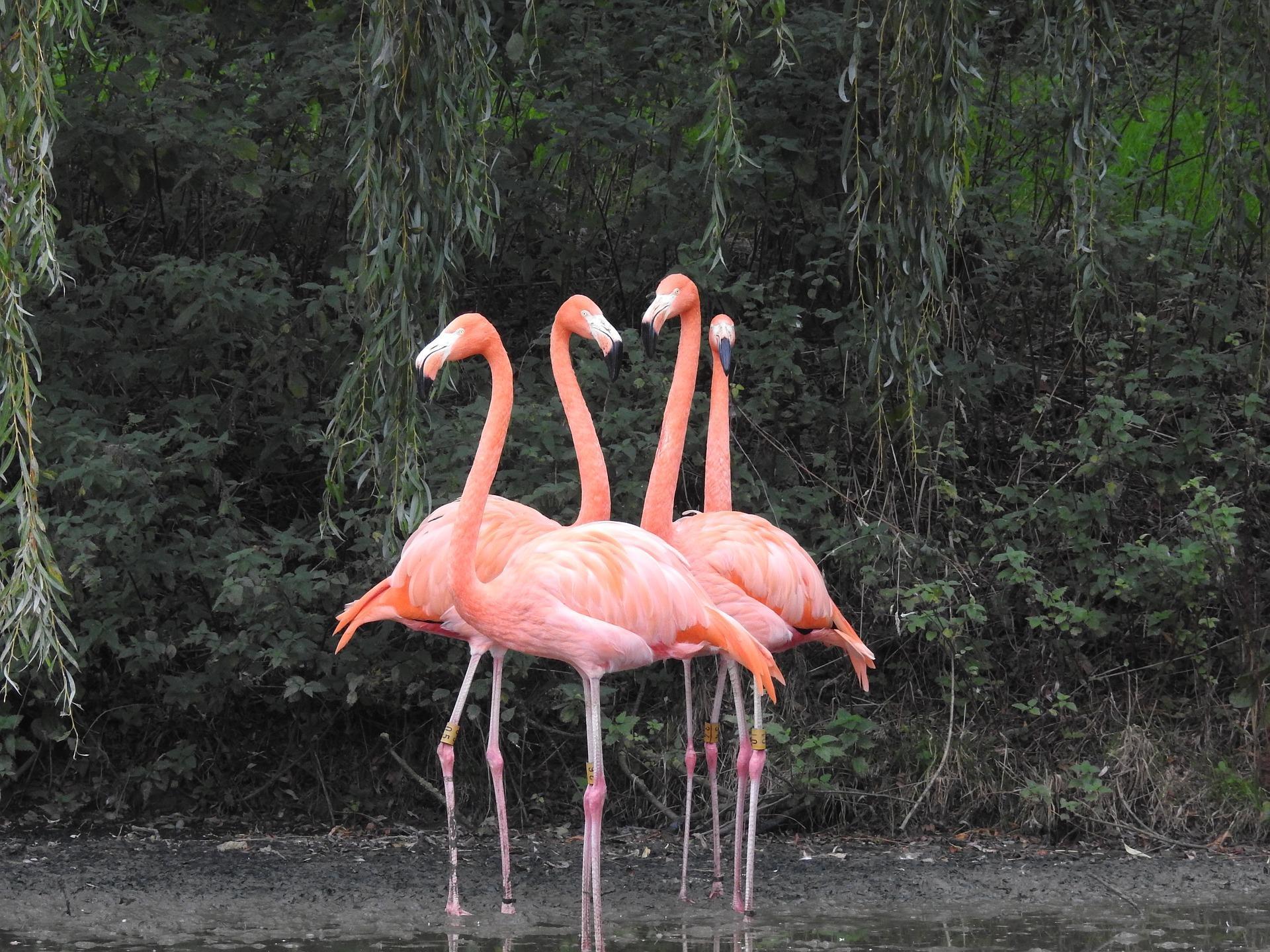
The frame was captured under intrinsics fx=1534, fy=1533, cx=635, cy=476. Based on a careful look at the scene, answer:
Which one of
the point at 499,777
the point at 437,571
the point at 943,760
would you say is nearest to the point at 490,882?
the point at 499,777

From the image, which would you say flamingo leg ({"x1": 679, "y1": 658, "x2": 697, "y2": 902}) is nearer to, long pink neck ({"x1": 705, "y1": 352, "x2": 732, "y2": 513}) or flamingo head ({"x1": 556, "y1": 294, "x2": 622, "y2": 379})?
long pink neck ({"x1": 705, "y1": 352, "x2": 732, "y2": 513})

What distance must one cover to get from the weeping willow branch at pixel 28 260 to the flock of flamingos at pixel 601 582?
1025mm

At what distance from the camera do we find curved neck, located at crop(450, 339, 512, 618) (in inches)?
174

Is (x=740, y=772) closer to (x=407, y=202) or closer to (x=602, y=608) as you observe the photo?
(x=602, y=608)

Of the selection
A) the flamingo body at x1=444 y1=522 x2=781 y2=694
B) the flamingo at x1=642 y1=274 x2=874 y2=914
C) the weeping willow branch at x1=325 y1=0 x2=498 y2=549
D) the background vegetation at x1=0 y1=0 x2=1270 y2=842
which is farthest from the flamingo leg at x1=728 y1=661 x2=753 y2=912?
the weeping willow branch at x1=325 y1=0 x2=498 y2=549

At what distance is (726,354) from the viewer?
528 centimetres

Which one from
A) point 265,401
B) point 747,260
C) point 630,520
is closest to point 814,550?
point 630,520

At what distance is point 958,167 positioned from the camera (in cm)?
482

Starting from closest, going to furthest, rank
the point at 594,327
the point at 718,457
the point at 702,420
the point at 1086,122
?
the point at 1086,122 < the point at 594,327 < the point at 718,457 < the point at 702,420

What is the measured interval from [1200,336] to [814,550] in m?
2.15

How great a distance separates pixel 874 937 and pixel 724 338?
2049 mm

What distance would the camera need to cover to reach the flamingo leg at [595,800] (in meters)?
4.20

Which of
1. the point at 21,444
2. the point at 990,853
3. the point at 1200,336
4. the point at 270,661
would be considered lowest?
the point at 990,853

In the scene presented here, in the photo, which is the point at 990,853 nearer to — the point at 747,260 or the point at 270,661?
the point at 270,661
